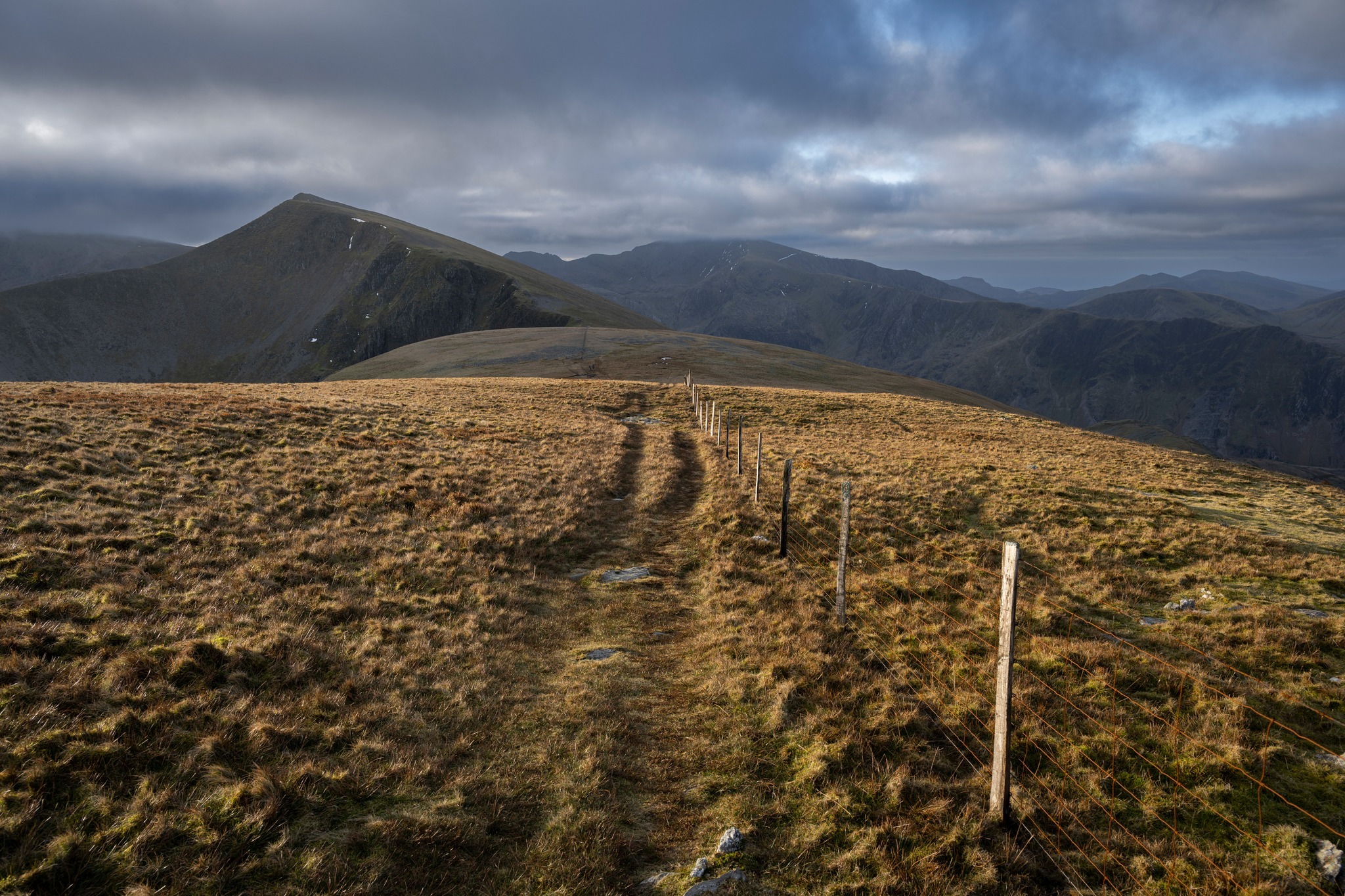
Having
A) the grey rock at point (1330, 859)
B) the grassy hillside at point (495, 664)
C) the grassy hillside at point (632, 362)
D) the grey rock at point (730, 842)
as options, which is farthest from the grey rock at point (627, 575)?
the grassy hillside at point (632, 362)

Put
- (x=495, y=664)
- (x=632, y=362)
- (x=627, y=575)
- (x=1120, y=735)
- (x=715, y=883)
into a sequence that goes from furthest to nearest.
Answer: (x=632, y=362)
(x=627, y=575)
(x=495, y=664)
(x=1120, y=735)
(x=715, y=883)

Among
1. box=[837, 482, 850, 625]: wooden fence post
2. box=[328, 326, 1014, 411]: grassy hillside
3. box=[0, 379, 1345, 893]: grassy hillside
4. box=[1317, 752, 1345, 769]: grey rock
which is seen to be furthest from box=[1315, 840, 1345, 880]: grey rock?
box=[328, 326, 1014, 411]: grassy hillside

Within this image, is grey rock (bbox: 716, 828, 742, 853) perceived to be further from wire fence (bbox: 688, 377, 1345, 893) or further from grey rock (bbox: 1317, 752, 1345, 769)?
grey rock (bbox: 1317, 752, 1345, 769)

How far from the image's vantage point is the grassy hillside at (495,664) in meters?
6.23

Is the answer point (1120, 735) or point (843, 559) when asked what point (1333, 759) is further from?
point (843, 559)

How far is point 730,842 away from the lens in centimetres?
654

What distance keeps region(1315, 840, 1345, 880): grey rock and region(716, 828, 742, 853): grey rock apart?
6359 mm

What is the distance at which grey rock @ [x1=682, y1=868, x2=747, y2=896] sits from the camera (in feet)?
19.4

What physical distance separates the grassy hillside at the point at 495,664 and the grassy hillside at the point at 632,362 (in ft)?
183

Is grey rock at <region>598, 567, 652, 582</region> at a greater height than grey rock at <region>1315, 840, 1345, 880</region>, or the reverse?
grey rock at <region>598, 567, 652, 582</region>

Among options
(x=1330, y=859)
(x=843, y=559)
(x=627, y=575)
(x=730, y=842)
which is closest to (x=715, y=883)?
(x=730, y=842)

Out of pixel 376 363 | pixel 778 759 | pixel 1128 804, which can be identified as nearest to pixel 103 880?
pixel 778 759

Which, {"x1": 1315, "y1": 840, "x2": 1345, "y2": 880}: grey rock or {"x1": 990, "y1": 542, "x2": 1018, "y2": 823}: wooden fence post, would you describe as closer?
{"x1": 1315, "y1": 840, "x2": 1345, "y2": 880}: grey rock

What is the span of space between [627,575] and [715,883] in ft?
30.1
